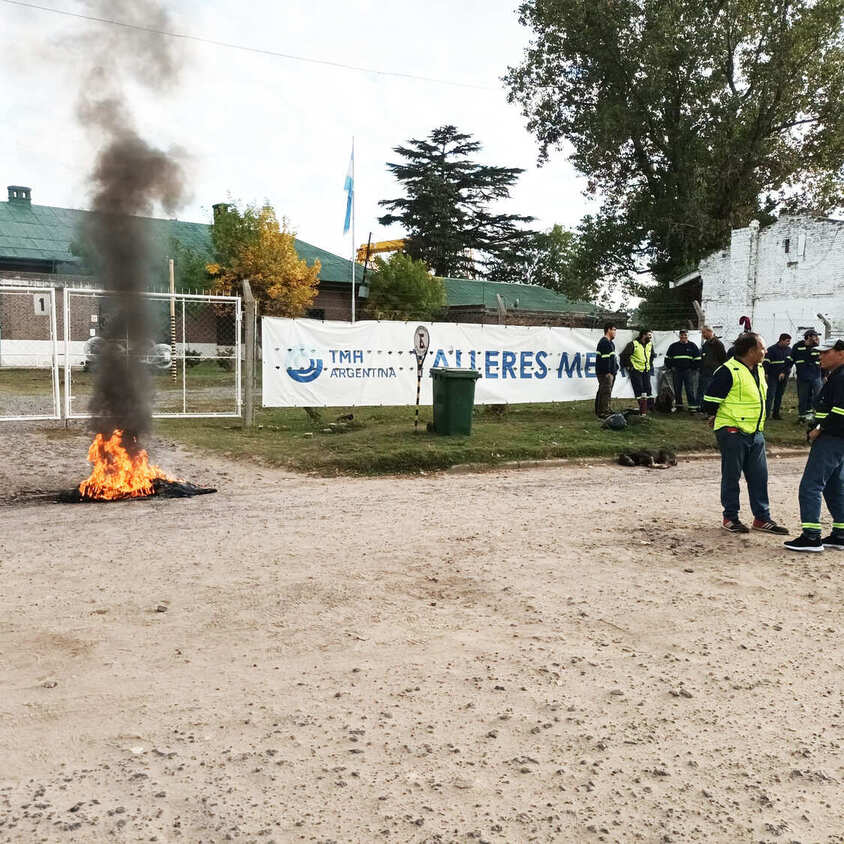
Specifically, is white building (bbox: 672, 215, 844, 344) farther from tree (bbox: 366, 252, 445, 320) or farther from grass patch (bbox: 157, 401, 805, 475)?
tree (bbox: 366, 252, 445, 320)

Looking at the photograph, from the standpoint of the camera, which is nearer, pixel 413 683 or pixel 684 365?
pixel 413 683

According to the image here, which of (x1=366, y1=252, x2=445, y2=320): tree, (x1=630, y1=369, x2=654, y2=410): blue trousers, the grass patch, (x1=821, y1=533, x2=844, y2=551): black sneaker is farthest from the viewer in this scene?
(x1=366, y1=252, x2=445, y2=320): tree

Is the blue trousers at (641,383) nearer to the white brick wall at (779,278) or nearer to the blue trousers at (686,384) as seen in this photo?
the blue trousers at (686,384)

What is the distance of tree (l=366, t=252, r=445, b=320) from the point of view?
3753cm

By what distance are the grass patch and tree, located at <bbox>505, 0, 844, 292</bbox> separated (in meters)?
17.3

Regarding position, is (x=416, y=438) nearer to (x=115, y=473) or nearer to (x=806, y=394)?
(x=115, y=473)

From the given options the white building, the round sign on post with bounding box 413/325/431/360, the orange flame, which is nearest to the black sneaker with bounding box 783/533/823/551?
the orange flame

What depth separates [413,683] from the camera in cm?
394

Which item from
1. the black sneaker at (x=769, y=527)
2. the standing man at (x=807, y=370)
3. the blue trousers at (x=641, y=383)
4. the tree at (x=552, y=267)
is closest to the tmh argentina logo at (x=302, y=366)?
the blue trousers at (x=641, y=383)

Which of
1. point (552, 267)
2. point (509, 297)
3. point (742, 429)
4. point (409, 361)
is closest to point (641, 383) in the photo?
point (409, 361)

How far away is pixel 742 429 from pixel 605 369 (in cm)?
866

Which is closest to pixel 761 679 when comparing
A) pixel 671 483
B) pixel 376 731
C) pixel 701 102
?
pixel 376 731

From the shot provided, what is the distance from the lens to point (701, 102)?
29969 millimetres

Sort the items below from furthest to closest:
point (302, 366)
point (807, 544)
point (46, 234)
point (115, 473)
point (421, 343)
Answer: point (46, 234) < point (421, 343) < point (302, 366) < point (115, 473) < point (807, 544)
